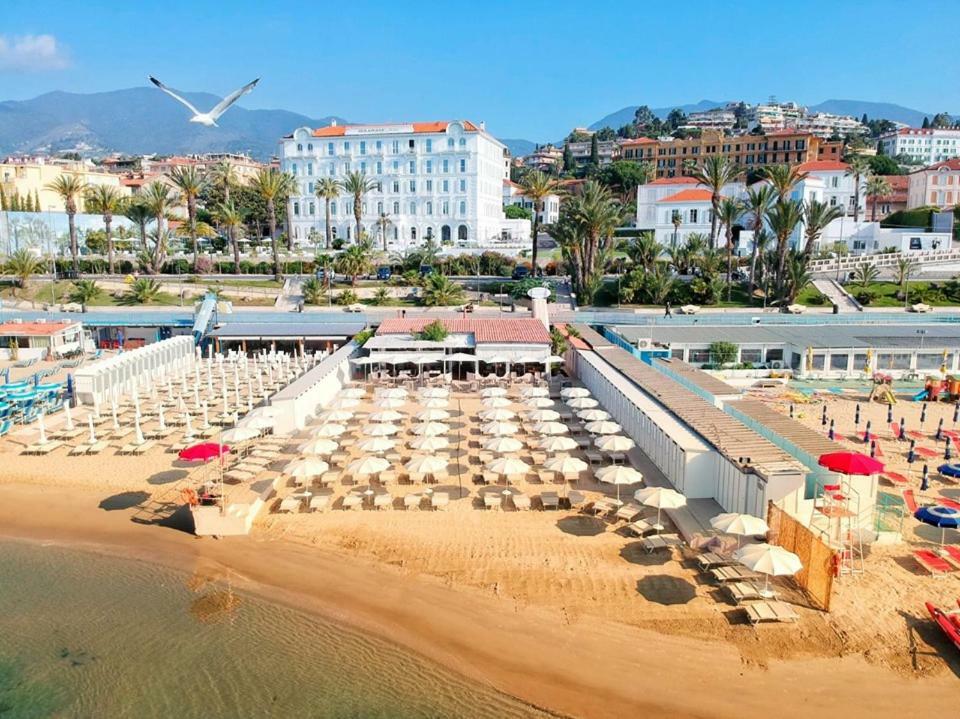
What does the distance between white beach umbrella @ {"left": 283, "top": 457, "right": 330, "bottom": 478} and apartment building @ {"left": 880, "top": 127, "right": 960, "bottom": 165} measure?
656 feet

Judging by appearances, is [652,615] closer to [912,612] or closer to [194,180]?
[912,612]

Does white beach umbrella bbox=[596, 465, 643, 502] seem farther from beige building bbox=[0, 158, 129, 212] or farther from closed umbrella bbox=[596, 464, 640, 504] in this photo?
beige building bbox=[0, 158, 129, 212]

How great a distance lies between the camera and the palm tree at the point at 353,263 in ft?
203

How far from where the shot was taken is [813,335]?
40.9m

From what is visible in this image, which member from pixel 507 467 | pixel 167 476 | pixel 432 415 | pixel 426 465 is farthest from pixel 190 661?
pixel 432 415

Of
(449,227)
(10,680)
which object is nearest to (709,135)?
(449,227)

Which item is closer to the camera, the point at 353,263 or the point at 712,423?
the point at 712,423

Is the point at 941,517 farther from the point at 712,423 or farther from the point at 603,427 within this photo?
the point at 603,427

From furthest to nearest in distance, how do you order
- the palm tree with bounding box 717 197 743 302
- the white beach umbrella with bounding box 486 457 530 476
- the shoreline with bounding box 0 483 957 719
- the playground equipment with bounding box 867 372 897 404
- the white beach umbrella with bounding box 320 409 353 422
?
the palm tree with bounding box 717 197 743 302
the playground equipment with bounding box 867 372 897 404
the white beach umbrella with bounding box 320 409 353 422
the white beach umbrella with bounding box 486 457 530 476
the shoreline with bounding box 0 483 957 719

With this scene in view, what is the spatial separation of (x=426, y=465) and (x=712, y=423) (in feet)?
28.4

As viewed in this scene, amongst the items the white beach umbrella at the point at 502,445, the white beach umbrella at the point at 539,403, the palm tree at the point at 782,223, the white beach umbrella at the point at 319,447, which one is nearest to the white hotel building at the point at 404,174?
the palm tree at the point at 782,223

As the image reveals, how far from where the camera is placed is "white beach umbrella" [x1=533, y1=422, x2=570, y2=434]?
24.8 m

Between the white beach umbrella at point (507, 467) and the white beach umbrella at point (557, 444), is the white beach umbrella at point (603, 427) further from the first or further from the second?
the white beach umbrella at point (507, 467)

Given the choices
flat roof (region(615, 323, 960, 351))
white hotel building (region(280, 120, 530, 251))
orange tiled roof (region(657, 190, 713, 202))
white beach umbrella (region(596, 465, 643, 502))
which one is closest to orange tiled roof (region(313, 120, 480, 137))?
white hotel building (region(280, 120, 530, 251))
